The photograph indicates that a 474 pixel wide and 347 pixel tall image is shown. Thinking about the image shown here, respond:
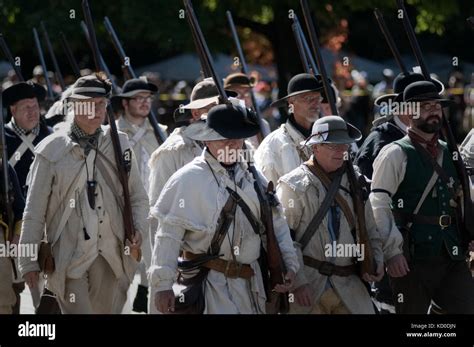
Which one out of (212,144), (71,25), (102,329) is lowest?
(102,329)

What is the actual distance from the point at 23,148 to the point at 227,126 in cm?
352

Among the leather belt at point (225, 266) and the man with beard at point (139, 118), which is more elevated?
the man with beard at point (139, 118)

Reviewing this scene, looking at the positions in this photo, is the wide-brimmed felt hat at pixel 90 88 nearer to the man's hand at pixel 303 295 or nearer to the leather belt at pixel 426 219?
the man's hand at pixel 303 295

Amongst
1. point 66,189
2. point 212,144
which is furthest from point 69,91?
point 212,144

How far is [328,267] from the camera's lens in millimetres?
8102

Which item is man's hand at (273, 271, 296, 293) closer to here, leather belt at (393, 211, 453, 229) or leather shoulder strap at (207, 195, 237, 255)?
leather shoulder strap at (207, 195, 237, 255)

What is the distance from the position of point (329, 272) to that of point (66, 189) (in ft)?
5.73

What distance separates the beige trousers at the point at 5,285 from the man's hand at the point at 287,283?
2.10 m

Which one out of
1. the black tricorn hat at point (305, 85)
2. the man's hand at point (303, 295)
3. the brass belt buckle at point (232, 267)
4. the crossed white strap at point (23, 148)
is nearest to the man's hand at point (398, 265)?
the man's hand at point (303, 295)

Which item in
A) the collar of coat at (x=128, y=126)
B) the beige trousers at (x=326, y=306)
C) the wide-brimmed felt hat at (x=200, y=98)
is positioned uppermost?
the wide-brimmed felt hat at (x=200, y=98)

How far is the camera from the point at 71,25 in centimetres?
2130

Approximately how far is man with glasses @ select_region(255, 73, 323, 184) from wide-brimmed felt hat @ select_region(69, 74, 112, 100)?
1.39m

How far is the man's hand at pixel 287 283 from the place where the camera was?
7717mm

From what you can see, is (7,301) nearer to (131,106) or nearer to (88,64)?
(131,106)
